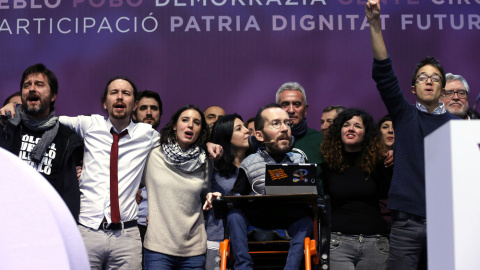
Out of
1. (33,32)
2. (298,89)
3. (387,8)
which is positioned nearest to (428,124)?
(298,89)

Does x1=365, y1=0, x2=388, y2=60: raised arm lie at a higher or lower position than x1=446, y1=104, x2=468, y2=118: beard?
higher

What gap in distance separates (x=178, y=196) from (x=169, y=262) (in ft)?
1.32

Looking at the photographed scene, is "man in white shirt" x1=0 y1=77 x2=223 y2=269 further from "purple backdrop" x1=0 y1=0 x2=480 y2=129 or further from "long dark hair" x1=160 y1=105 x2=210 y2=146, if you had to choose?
"purple backdrop" x1=0 y1=0 x2=480 y2=129

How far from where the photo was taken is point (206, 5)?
5926 mm

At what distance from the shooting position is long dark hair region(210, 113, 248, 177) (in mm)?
4320

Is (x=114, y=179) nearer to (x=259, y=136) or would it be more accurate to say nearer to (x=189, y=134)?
(x=189, y=134)

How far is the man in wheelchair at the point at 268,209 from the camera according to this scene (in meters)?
3.43

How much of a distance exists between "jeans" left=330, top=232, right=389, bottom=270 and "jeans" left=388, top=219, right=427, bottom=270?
466 mm

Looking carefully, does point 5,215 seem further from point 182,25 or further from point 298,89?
point 182,25

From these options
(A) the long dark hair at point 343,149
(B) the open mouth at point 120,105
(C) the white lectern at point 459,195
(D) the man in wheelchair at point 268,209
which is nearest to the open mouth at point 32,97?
(B) the open mouth at point 120,105

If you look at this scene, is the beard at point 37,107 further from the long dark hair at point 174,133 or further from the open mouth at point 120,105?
the long dark hair at point 174,133

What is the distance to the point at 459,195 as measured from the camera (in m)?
1.63

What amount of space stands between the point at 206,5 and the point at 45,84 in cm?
226

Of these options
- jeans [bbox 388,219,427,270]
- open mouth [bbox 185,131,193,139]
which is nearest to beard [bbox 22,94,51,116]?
open mouth [bbox 185,131,193,139]
